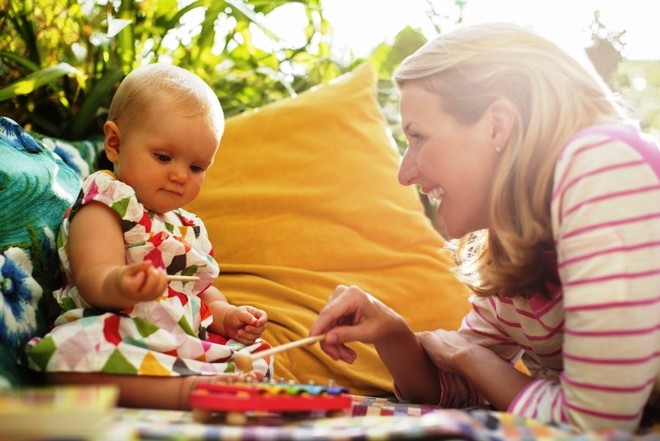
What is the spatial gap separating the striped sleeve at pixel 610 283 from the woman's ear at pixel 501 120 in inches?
6.0

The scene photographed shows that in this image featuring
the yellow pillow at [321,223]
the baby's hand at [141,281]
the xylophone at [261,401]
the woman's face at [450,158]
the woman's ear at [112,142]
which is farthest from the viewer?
the yellow pillow at [321,223]

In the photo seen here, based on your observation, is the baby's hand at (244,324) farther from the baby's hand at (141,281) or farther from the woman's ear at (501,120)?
the woman's ear at (501,120)

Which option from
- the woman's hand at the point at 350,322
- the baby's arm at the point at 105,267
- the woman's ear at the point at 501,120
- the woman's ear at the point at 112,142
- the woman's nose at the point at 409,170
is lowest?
the woman's hand at the point at 350,322

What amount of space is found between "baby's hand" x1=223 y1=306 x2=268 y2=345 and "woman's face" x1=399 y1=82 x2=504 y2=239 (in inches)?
13.7

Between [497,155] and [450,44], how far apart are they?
19cm

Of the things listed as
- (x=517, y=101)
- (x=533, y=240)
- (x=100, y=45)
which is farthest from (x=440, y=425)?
(x=100, y=45)

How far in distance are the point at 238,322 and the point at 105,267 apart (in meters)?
0.29

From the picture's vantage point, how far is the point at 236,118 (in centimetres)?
177

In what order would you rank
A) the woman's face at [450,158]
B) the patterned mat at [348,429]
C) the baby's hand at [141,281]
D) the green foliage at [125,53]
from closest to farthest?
the patterned mat at [348,429] → the baby's hand at [141,281] → the woman's face at [450,158] → the green foliage at [125,53]

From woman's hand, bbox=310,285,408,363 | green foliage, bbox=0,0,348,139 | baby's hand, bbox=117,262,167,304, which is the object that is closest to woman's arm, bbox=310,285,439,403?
woman's hand, bbox=310,285,408,363

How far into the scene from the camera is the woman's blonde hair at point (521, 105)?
1.07 meters

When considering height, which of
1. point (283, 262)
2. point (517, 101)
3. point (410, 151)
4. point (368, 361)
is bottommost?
point (368, 361)

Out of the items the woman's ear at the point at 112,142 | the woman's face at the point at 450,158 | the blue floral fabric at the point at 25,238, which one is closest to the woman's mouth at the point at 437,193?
the woman's face at the point at 450,158

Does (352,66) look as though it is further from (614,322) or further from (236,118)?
(614,322)
